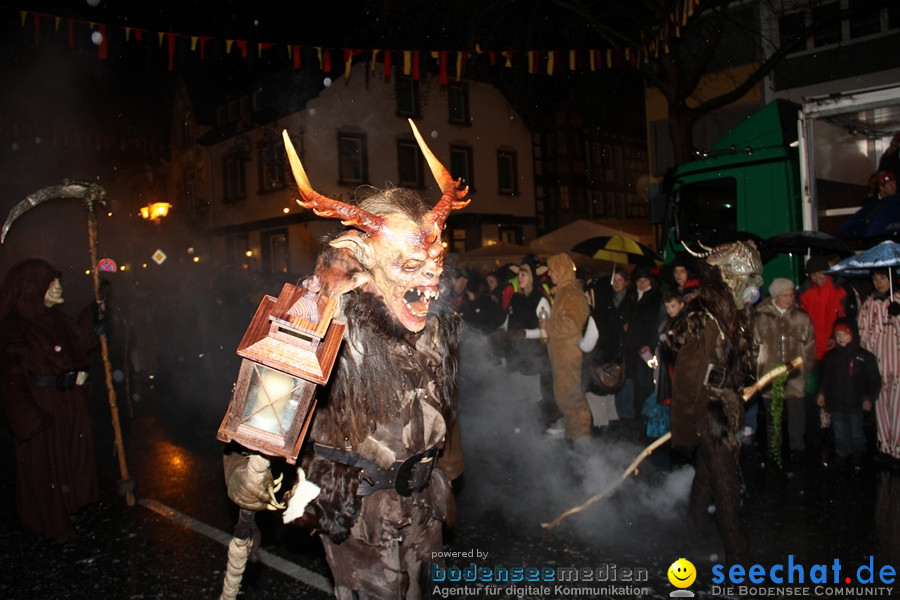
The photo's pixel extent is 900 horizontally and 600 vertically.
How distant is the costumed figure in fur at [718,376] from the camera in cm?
416

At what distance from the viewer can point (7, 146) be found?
15625mm

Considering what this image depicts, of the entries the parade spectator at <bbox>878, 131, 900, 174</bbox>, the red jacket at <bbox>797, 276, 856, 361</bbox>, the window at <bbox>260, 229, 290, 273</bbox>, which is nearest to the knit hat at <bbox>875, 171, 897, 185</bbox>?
the parade spectator at <bbox>878, 131, 900, 174</bbox>

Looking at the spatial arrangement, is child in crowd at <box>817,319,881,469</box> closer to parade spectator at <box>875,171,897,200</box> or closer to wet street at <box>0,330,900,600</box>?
wet street at <box>0,330,900,600</box>

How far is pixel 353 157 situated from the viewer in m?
23.4

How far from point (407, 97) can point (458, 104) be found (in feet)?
8.54

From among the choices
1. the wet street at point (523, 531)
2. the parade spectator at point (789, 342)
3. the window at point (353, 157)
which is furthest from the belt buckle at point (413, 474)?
the window at point (353, 157)

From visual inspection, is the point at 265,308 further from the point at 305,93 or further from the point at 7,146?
the point at 305,93

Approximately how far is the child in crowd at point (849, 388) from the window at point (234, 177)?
24.2 meters

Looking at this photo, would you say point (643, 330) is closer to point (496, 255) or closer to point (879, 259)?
point (879, 259)

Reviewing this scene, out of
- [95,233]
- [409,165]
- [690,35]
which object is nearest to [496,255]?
[690,35]

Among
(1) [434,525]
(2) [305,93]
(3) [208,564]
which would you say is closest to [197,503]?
(3) [208,564]

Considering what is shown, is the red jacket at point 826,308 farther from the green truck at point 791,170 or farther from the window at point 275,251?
the window at point 275,251

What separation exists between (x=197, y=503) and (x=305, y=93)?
1915cm

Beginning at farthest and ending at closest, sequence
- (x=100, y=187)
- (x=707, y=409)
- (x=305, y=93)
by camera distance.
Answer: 1. (x=305, y=93)
2. (x=100, y=187)
3. (x=707, y=409)
